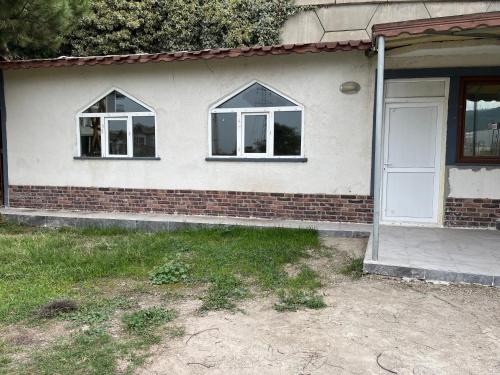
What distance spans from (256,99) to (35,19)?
388cm

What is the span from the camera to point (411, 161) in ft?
22.7

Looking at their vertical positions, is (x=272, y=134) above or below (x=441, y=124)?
below

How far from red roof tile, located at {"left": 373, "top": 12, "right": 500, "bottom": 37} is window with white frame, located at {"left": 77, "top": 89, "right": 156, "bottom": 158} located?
466cm

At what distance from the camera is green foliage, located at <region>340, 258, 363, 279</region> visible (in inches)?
191

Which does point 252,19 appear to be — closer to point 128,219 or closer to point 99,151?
point 99,151

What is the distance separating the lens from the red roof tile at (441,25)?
173 inches

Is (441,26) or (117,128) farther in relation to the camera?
(117,128)

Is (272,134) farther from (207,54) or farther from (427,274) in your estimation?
(427,274)

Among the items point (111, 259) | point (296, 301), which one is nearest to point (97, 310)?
point (111, 259)

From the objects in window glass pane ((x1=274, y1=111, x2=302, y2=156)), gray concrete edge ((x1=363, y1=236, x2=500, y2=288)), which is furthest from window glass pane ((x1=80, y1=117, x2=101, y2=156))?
gray concrete edge ((x1=363, y1=236, x2=500, y2=288))

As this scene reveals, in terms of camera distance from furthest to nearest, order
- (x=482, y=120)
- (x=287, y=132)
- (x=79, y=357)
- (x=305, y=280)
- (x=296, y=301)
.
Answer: (x=287, y=132), (x=482, y=120), (x=305, y=280), (x=296, y=301), (x=79, y=357)

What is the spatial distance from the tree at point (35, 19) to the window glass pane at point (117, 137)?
1855 mm

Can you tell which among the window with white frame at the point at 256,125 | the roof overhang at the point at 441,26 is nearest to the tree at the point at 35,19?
the window with white frame at the point at 256,125

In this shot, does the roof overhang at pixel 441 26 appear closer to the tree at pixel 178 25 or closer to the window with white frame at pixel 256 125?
the window with white frame at pixel 256 125
